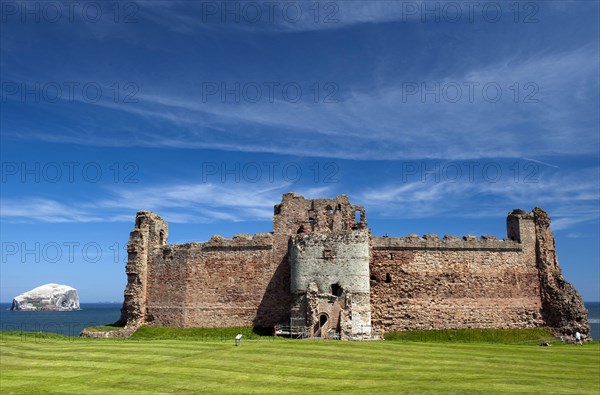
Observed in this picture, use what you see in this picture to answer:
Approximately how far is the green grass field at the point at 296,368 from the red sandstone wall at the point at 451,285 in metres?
10.1

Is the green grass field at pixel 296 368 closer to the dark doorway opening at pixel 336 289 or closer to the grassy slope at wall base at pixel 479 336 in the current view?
the dark doorway opening at pixel 336 289

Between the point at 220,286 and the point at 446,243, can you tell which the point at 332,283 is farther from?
the point at 446,243

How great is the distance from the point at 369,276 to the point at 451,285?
679 cm

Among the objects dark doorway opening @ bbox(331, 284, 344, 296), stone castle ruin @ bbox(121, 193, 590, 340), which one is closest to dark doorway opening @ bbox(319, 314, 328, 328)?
dark doorway opening @ bbox(331, 284, 344, 296)

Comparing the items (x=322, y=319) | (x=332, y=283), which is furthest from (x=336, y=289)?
(x=322, y=319)

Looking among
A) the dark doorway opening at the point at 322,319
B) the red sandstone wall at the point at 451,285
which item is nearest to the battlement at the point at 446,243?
the red sandstone wall at the point at 451,285

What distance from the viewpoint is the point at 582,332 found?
132 ft

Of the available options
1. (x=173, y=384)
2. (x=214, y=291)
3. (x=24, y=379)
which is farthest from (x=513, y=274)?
(x=24, y=379)

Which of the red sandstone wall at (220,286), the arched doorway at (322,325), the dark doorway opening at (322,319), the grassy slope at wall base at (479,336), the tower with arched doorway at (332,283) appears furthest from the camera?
the red sandstone wall at (220,286)

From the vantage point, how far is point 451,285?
40.9 meters

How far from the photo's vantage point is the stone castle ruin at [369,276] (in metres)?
40.2

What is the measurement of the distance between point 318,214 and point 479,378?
77.5ft

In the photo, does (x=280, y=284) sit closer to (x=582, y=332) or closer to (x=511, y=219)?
(x=511, y=219)

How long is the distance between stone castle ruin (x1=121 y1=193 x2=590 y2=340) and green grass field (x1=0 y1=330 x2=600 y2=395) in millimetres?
10199
